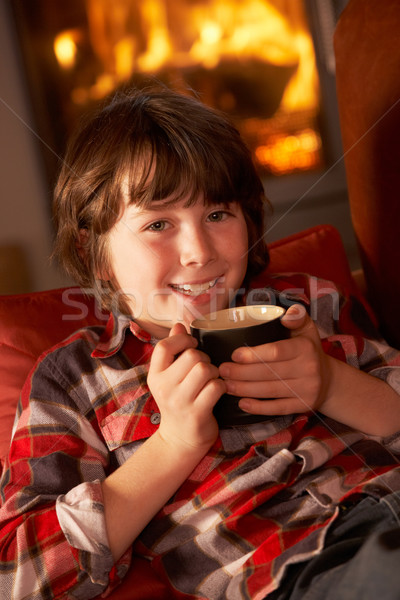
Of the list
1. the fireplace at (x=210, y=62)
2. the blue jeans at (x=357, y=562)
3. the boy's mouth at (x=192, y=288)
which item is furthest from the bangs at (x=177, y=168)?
the fireplace at (x=210, y=62)

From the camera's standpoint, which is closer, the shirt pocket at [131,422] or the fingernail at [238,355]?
the fingernail at [238,355]

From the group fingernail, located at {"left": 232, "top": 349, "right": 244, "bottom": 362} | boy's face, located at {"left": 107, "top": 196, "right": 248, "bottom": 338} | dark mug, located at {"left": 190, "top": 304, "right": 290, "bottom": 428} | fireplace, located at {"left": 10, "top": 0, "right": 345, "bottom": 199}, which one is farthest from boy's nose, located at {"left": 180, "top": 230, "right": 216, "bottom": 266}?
fireplace, located at {"left": 10, "top": 0, "right": 345, "bottom": 199}

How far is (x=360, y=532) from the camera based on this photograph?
2.48 ft

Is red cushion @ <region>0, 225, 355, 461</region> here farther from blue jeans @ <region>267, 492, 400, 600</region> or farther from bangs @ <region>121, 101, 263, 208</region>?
blue jeans @ <region>267, 492, 400, 600</region>

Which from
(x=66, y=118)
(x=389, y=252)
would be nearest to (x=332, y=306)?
(x=389, y=252)

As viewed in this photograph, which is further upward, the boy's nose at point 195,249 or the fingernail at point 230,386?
the boy's nose at point 195,249

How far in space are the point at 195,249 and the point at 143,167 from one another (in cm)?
15

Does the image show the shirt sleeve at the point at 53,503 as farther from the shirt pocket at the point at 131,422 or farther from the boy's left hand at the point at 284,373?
the boy's left hand at the point at 284,373

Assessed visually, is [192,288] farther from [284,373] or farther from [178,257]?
[284,373]

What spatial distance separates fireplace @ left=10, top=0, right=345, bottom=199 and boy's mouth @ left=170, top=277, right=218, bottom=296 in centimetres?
219

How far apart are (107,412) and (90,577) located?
0.24 meters

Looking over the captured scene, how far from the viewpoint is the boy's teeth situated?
101 centimetres

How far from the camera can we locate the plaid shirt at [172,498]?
0.83m

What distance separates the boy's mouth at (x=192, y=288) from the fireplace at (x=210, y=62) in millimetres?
2190
